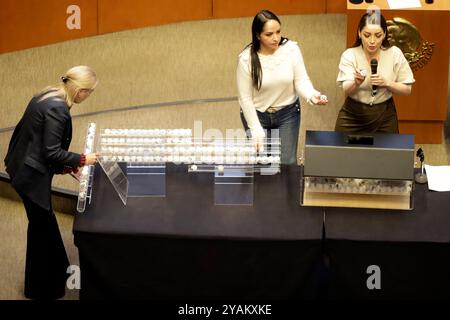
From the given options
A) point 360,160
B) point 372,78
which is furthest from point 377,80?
point 360,160

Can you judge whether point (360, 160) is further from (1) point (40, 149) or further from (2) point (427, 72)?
(2) point (427, 72)

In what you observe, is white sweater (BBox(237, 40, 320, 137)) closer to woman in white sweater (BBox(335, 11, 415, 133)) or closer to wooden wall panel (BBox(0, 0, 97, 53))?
woman in white sweater (BBox(335, 11, 415, 133))

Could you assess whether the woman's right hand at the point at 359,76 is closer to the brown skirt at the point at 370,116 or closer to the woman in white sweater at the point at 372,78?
the woman in white sweater at the point at 372,78

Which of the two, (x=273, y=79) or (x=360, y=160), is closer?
(x=360, y=160)

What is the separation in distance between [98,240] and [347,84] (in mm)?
1767

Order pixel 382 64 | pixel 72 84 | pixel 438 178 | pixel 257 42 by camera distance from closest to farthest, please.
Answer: pixel 72 84 < pixel 438 178 < pixel 257 42 < pixel 382 64

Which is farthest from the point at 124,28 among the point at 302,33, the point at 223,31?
the point at 302,33

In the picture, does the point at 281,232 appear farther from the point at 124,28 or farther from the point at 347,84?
the point at 124,28

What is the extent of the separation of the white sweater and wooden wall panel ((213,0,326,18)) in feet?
12.5

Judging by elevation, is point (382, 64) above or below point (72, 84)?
above

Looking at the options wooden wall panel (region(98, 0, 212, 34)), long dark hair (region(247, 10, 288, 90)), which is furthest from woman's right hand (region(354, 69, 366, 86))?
wooden wall panel (region(98, 0, 212, 34))

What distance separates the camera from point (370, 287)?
4895 mm

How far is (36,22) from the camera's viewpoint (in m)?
8.92

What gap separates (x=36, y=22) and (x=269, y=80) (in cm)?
391
